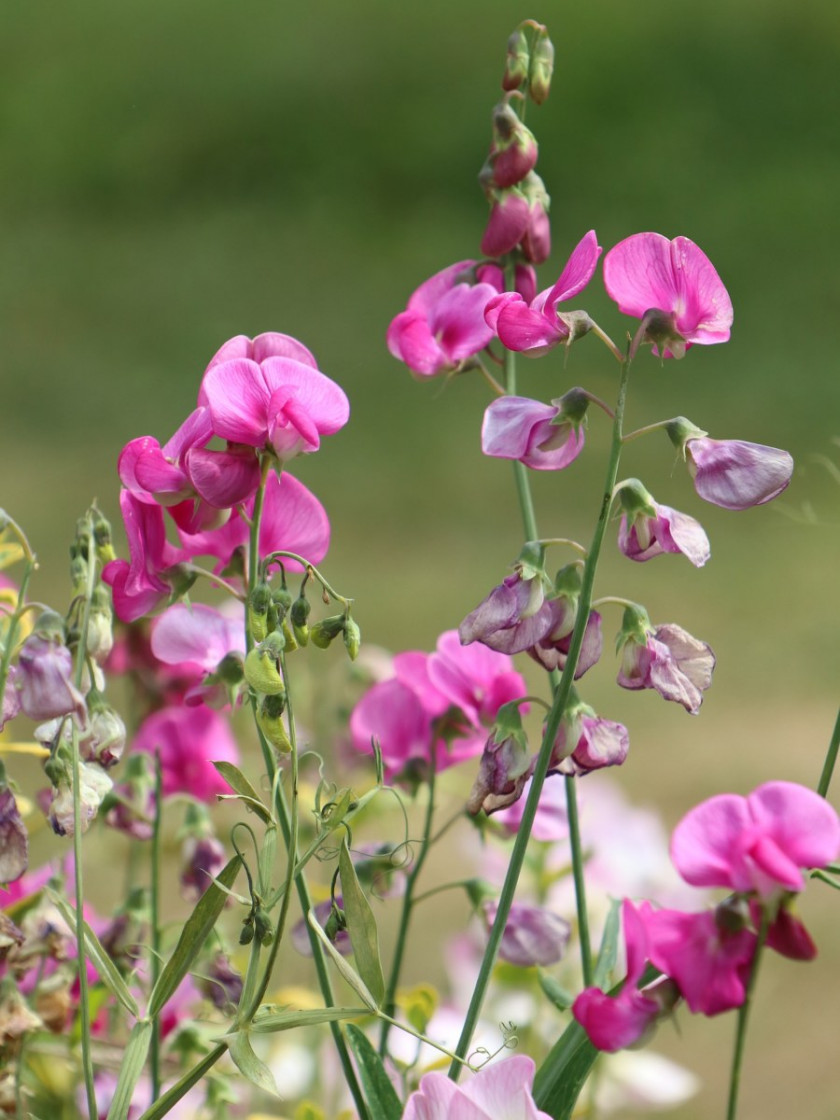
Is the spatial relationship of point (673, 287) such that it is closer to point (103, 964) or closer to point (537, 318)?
point (537, 318)

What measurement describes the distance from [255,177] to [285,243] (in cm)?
27

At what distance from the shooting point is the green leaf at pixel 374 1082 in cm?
35

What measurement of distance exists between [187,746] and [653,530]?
0.29 metres

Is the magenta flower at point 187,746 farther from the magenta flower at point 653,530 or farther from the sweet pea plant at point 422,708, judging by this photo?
the magenta flower at point 653,530

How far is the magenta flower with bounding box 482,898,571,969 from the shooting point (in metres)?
0.45

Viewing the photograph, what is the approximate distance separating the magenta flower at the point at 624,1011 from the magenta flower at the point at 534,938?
0.50 feet

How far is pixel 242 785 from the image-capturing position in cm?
32

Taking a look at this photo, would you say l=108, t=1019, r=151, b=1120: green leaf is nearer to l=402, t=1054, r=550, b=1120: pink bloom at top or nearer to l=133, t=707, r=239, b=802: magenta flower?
l=402, t=1054, r=550, b=1120: pink bloom at top

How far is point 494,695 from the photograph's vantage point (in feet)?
1.50

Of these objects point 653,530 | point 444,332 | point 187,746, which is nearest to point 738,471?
point 653,530

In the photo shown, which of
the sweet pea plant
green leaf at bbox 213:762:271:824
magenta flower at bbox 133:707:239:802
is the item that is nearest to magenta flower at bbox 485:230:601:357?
the sweet pea plant

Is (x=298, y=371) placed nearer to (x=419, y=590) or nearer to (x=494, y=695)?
(x=494, y=695)

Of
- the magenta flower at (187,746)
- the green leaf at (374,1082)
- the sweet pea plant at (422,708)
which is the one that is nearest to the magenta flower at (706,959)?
the sweet pea plant at (422,708)

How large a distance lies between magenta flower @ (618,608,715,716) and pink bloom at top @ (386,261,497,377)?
110mm
